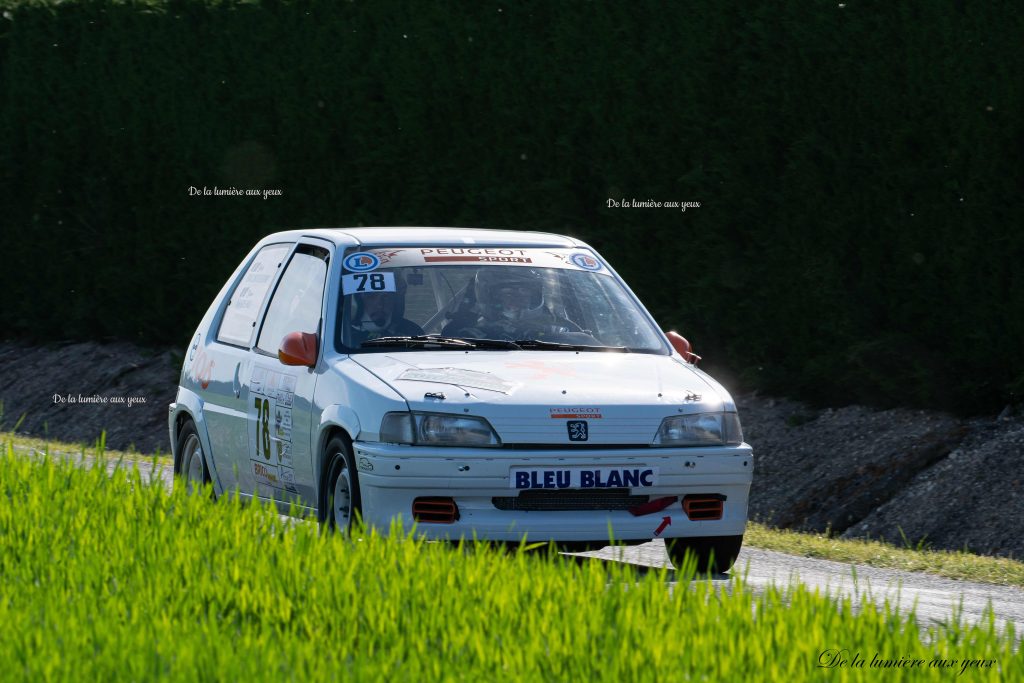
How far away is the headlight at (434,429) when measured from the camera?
845 centimetres

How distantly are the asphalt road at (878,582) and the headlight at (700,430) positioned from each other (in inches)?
22.0

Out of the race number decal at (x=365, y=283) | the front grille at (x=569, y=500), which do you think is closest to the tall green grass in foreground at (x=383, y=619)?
the front grille at (x=569, y=500)

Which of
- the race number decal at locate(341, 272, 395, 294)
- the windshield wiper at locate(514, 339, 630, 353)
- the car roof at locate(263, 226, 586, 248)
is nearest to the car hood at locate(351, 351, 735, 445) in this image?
the windshield wiper at locate(514, 339, 630, 353)

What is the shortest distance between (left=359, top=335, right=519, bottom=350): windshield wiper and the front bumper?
96 centimetres

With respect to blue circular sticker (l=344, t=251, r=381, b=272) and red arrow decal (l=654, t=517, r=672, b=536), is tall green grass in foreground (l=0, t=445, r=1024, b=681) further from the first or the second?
blue circular sticker (l=344, t=251, r=381, b=272)

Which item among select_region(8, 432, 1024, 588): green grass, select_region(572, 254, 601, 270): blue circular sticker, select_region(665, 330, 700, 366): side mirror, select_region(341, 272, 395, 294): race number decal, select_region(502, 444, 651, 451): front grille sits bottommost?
select_region(8, 432, 1024, 588): green grass

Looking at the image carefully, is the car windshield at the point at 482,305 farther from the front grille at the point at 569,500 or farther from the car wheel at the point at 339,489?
the front grille at the point at 569,500

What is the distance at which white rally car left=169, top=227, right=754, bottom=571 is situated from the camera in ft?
27.8

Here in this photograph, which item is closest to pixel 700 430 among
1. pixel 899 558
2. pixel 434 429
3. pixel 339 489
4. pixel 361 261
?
A: pixel 434 429

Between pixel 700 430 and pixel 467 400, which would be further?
pixel 700 430

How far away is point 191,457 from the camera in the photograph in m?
11.0

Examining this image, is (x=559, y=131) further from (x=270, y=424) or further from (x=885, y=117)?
(x=270, y=424)

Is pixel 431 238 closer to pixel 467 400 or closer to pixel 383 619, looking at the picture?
pixel 467 400

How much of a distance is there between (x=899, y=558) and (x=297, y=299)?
3.53m
